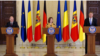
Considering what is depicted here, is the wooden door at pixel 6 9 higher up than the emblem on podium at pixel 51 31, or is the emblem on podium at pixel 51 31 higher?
the wooden door at pixel 6 9

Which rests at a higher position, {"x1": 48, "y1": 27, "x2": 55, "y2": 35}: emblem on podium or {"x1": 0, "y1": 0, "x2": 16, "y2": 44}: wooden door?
{"x1": 0, "y1": 0, "x2": 16, "y2": 44}: wooden door

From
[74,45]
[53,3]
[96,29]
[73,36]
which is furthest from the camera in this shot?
[53,3]

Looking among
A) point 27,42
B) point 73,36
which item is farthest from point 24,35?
point 73,36

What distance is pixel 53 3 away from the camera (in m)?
11.3

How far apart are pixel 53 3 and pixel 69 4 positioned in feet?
3.73

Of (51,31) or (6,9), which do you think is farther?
(6,9)

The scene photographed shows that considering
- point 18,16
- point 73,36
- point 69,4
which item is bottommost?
point 73,36

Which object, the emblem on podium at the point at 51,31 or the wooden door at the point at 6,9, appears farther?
the wooden door at the point at 6,9

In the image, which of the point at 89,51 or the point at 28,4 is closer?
the point at 89,51

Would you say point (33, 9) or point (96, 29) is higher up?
point (33, 9)

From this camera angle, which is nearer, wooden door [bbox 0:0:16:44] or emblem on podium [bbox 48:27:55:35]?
emblem on podium [bbox 48:27:55:35]

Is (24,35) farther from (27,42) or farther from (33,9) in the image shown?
Answer: (33,9)

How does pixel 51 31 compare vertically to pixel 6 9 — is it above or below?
below

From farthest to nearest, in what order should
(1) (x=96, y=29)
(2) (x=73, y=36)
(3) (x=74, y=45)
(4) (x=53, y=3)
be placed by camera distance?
(4) (x=53, y=3)
(3) (x=74, y=45)
(2) (x=73, y=36)
(1) (x=96, y=29)
